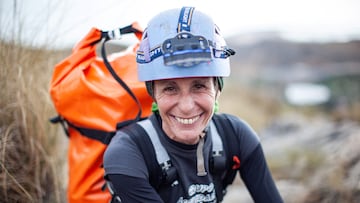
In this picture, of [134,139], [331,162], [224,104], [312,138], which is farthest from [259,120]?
[134,139]

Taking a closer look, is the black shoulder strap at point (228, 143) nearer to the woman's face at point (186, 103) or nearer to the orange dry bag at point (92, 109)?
the woman's face at point (186, 103)

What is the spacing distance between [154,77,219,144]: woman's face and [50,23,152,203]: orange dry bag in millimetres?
419

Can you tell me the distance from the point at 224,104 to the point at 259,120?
1.22 meters

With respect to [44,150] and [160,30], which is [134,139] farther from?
[44,150]

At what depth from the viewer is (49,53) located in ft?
11.3

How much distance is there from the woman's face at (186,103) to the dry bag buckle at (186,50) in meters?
0.14

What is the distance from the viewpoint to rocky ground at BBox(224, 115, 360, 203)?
3.74 meters

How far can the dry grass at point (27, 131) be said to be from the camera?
2.93m

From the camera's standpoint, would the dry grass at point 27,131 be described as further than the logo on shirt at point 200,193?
Yes

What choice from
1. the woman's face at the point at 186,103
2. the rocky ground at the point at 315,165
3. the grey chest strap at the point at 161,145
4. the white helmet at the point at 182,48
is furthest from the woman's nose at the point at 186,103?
the rocky ground at the point at 315,165

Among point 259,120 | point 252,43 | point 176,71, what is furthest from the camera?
point 252,43

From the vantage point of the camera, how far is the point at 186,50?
2061 mm

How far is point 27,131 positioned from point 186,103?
1.61 meters

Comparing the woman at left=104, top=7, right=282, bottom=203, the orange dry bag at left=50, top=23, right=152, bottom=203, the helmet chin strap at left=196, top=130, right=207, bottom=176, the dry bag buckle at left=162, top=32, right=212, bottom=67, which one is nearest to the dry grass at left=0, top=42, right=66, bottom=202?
the orange dry bag at left=50, top=23, right=152, bottom=203
